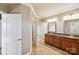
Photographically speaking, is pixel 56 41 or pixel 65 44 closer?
pixel 65 44

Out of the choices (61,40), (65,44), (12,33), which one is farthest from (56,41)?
(12,33)

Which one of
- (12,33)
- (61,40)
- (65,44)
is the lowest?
(65,44)

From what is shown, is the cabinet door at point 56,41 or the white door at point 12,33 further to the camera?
the cabinet door at point 56,41

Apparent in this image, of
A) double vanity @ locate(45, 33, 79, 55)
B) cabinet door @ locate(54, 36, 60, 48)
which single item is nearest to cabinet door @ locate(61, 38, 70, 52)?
double vanity @ locate(45, 33, 79, 55)

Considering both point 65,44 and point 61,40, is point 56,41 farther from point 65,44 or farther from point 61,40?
point 65,44

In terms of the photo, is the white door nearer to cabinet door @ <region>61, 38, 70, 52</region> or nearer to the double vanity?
the double vanity

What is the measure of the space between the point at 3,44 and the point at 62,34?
7.45 feet

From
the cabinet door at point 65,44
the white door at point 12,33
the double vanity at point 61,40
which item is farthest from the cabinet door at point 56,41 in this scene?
the white door at point 12,33

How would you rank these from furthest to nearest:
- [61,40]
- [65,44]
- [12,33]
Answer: [61,40], [65,44], [12,33]

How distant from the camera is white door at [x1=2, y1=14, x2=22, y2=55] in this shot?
2799 millimetres

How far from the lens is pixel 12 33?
288cm

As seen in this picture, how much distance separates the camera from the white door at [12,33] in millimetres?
2799

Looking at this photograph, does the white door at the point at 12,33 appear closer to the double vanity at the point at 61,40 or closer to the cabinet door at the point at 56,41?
the double vanity at the point at 61,40

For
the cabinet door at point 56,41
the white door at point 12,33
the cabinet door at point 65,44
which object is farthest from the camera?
the cabinet door at point 56,41
